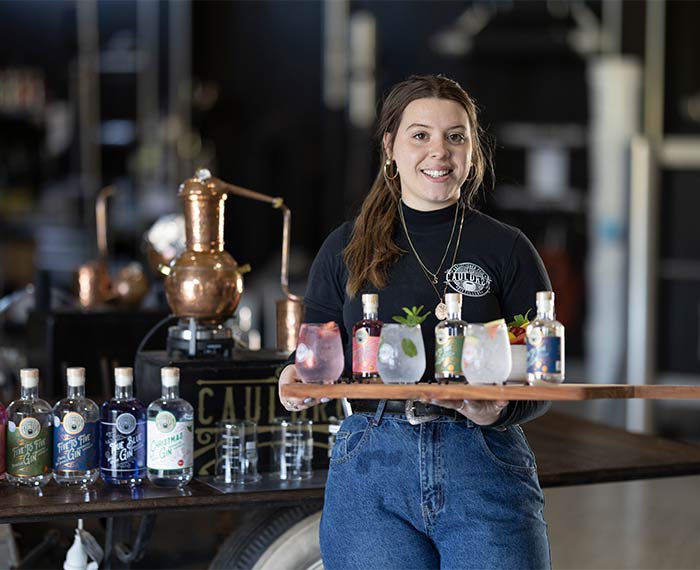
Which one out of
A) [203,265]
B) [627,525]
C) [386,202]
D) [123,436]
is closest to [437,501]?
[386,202]

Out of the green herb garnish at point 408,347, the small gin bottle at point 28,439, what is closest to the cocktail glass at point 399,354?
the green herb garnish at point 408,347

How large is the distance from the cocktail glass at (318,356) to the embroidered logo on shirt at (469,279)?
24 centimetres

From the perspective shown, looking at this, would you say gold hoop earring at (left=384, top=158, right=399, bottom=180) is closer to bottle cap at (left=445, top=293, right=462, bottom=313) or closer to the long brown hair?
the long brown hair

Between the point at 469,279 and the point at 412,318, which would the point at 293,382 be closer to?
the point at 412,318

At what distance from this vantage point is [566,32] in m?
8.07

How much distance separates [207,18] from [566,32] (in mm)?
2476

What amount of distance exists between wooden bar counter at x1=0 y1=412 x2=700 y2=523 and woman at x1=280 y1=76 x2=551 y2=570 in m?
0.45

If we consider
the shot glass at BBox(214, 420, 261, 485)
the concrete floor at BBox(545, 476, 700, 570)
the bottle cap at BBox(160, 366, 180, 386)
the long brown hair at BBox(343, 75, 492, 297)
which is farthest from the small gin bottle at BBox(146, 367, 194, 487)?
the concrete floor at BBox(545, 476, 700, 570)

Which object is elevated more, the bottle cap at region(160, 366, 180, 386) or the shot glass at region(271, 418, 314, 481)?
the bottle cap at region(160, 366, 180, 386)

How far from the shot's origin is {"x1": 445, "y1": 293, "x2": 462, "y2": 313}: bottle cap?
2121 millimetres

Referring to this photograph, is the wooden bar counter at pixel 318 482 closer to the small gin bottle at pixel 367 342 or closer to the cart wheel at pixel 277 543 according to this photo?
the cart wheel at pixel 277 543

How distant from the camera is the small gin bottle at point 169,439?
2.69m

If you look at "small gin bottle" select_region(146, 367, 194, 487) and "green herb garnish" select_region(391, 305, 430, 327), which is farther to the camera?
"small gin bottle" select_region(146, 367, 194, 487)

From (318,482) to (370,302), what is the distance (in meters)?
0.77
